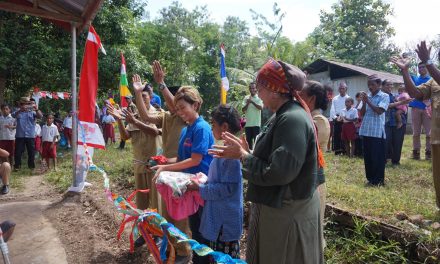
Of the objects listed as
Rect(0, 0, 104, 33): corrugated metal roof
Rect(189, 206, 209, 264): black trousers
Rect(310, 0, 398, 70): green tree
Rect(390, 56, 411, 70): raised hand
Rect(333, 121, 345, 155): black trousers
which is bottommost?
Rect(189, 206, 209, 264): black trousers

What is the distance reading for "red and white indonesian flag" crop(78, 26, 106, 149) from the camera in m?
5.49

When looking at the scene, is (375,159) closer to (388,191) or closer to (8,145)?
(388,191)

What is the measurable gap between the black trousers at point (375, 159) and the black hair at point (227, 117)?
140 inches

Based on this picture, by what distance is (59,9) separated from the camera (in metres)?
6.33

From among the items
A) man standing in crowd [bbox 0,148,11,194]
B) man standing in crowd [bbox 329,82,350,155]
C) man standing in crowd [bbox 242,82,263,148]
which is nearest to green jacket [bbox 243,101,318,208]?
man standing in crowd [bbox 0,148,11,194]

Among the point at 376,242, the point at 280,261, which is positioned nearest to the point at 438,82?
the point at 376,242

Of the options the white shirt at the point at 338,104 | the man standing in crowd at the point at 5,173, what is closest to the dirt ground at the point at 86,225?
the man standing in crowd at the point at 5,173

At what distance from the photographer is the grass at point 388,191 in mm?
4145

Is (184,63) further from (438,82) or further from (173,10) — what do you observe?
(438,82)

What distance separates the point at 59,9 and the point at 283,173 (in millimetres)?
5896

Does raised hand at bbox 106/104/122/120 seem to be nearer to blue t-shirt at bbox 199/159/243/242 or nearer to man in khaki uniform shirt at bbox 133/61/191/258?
man in khaki uniform shirt at bbox 133/61/191/258

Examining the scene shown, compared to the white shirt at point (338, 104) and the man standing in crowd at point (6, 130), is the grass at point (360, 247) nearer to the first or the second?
the white shirt at point (338, 104)

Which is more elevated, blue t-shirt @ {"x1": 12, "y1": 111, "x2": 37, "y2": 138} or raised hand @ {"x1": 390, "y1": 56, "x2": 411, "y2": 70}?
raised hand @ {"x1": 390, "y1": 56, "x2": 411, "y2": 70}

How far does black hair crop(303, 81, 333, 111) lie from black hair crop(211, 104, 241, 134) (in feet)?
2.30
